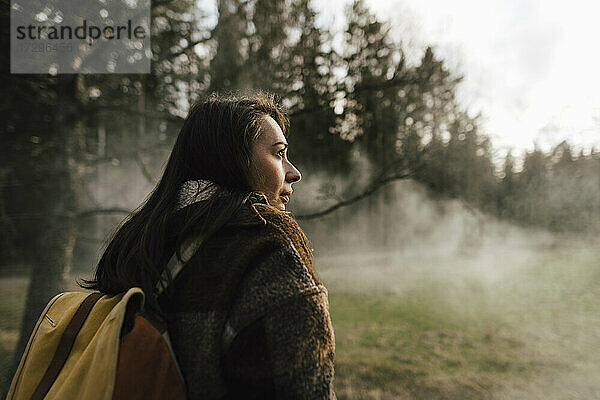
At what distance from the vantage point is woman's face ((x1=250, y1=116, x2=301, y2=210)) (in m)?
0.85

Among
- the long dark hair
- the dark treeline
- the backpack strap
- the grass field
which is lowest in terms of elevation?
the grass field

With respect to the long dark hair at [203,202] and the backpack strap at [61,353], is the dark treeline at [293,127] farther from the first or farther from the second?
the backpack strap at [61,353]

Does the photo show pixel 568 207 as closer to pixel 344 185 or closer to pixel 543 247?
pixel 543 247

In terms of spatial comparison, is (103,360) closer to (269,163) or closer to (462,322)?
(269,163)

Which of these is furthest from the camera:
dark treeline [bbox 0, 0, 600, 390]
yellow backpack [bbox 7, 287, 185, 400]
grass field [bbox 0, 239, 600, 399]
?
dark treeline [bbox 0, 0, 600, 390]

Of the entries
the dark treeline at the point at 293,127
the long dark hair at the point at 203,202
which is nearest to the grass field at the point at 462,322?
the dark treeline at the point at 293,127

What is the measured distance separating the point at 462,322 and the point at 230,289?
7.80 feet

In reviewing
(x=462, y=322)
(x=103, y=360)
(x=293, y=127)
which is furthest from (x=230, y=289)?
(x=462, y=322)

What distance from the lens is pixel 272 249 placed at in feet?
2.25

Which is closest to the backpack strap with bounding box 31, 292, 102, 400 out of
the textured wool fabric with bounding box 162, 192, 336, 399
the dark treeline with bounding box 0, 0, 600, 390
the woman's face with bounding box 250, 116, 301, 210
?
the textured wool fabric with bounding box 162, 192, 336, 399

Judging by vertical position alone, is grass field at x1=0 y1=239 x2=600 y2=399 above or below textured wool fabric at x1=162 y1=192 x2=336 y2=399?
below

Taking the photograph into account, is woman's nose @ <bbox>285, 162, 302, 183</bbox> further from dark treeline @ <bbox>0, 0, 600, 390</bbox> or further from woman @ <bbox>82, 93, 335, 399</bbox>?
dark treeline @ <bbox>0, 0, 600, 390</bbox>

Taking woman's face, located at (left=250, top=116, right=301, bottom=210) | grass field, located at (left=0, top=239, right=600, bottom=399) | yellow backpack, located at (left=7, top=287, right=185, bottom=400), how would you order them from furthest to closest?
grass field, located at (left=0, top=239, right=600, bottom=399), woman's face, located at (left=250, top=116, right=301, bottom=210), yellow backpack, located at (left=7, top=287, right=185, bottom=400)

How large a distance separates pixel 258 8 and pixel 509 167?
1.73 metres
